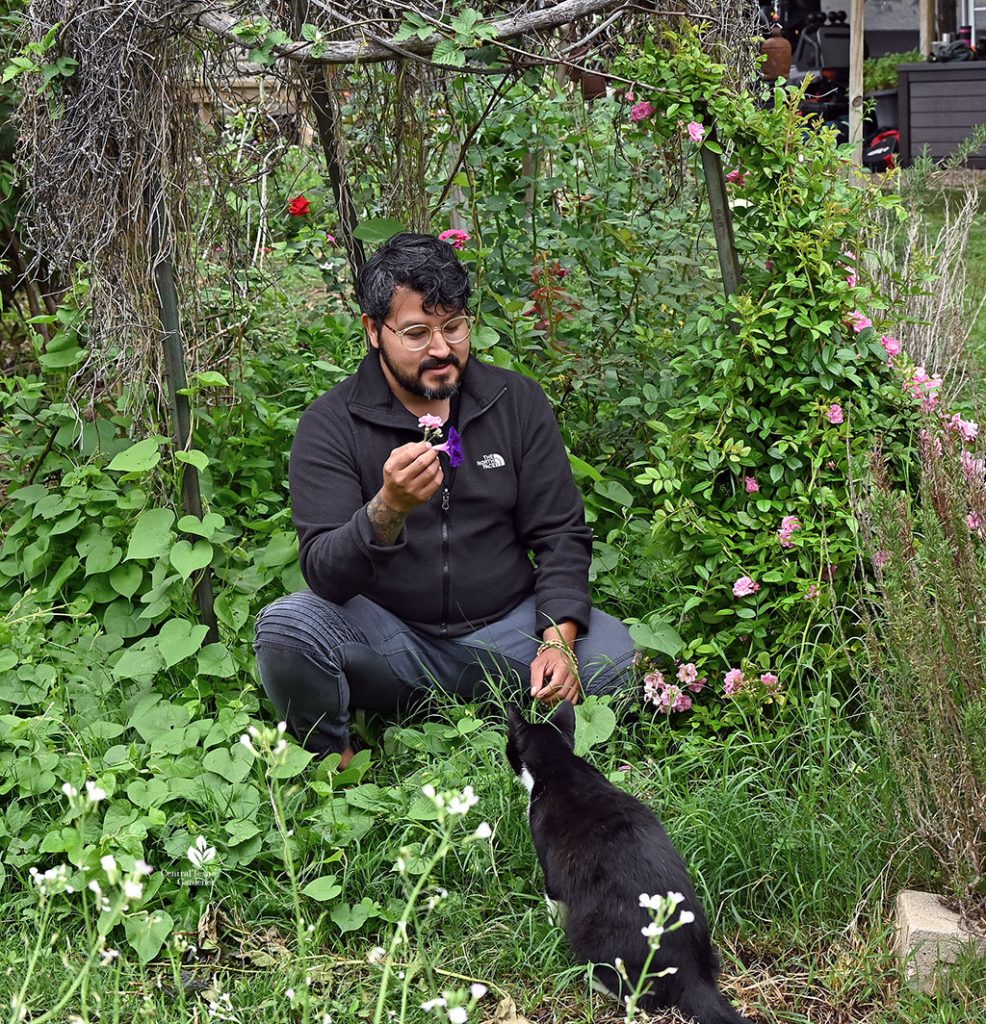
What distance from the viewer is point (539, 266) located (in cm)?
446

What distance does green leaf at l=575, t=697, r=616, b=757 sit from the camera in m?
3.02

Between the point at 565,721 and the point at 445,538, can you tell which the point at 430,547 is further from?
the point at 565,721

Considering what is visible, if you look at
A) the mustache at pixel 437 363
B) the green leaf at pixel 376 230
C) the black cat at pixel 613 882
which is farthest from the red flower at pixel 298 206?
the black cat at pixel 613 882

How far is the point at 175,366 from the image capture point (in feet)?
12.1

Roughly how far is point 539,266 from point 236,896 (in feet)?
7.89

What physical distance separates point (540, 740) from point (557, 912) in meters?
0.34

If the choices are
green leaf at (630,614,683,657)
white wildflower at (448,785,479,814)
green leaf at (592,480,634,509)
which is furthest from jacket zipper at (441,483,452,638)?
white wildflower at (448,785,479,814)

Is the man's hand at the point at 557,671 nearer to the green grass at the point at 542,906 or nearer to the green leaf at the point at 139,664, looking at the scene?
the green grass at the point at 542,906

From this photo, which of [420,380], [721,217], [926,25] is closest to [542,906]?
[420,380]

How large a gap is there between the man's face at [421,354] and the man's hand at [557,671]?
2.19 ft

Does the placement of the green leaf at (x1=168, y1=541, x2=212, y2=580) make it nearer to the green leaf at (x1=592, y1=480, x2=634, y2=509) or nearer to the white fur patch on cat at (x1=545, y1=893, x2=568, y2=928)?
the green leaf at (x1=592, y1=480, x2=634, y2=509)

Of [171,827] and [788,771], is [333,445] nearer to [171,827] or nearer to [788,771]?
[171,827]

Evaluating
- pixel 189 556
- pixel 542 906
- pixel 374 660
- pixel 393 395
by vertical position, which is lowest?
pixel 542 906

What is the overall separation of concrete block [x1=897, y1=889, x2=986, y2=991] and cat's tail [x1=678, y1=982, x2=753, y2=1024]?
380 millimetres
